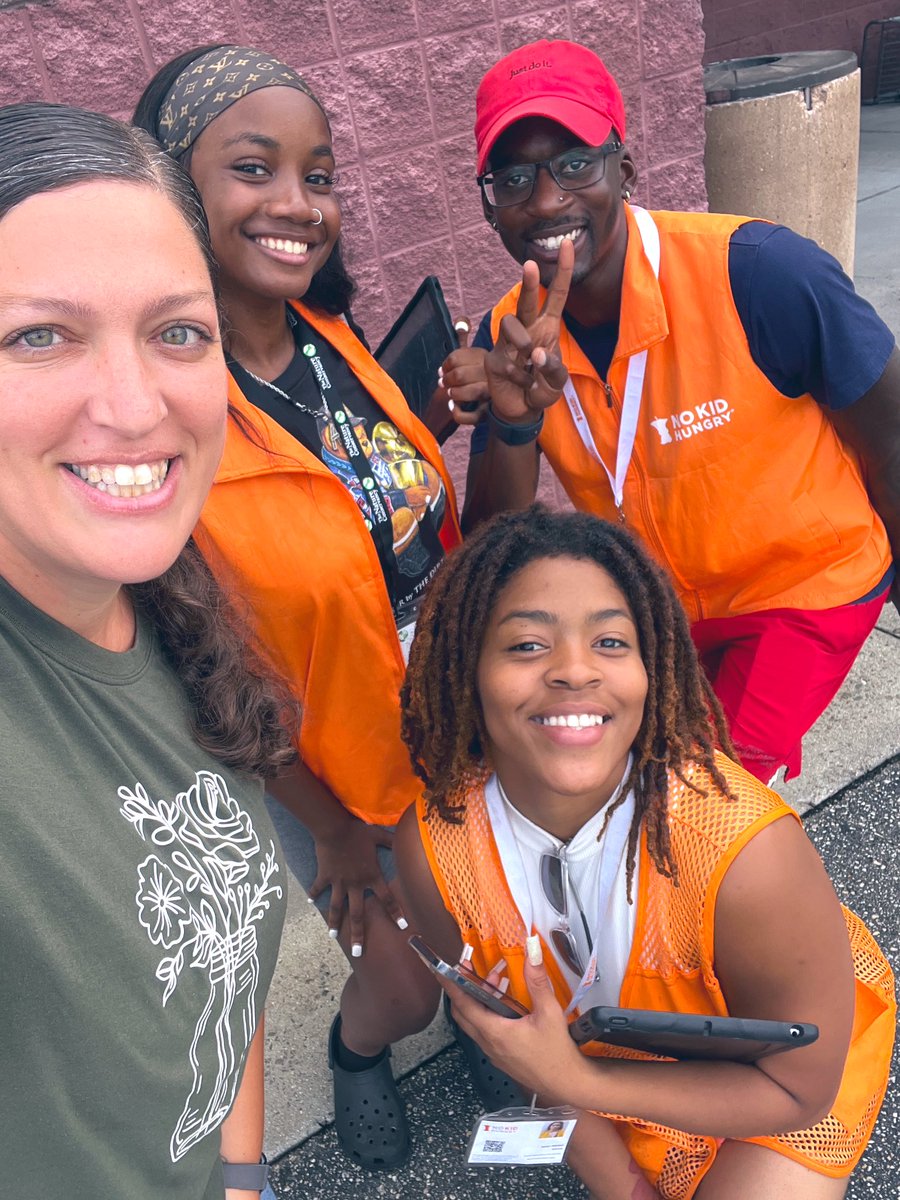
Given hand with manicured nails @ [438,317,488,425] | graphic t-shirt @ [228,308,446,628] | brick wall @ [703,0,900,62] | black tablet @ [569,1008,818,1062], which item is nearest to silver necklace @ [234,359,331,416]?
graphic t-shirt @ [228,308,446,628]

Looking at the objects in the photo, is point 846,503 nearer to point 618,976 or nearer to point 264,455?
point 618,976

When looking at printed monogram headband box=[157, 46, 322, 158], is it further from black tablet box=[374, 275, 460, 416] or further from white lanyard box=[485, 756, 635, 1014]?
white lanyard box=[485, 756, 635, 1014]

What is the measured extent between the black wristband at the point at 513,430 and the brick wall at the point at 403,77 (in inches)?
76.3

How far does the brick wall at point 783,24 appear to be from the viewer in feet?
34.7

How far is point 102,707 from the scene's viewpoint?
1206 mm

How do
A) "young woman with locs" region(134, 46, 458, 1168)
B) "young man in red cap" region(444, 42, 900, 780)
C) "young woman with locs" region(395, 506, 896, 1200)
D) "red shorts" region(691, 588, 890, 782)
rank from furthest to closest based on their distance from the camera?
"red shorts" region(691, 588, 890, 782)
"young man in red cap" region(444, 42, 900, 780)
"young woman with locs" region(134, 46, 458, 1168)
"young woman with locs" region(395, 506, 896, 1200)

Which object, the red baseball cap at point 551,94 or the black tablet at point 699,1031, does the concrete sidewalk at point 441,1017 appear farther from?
the red baseball cap at point 551,94

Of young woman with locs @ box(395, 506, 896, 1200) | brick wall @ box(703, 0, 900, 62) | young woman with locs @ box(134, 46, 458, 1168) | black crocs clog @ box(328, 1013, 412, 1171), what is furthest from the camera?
brick wall @ box(703, 0, 900, 62)

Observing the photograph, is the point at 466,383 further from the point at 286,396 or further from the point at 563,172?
the point at 563,172

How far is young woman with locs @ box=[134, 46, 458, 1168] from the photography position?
187 cm

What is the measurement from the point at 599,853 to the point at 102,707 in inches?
40.8

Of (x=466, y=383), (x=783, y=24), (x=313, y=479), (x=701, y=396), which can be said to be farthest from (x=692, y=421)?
(x=783, y=24)

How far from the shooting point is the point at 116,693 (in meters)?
1.25

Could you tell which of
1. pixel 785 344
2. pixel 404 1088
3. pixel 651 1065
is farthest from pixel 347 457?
pixel 404 1088
